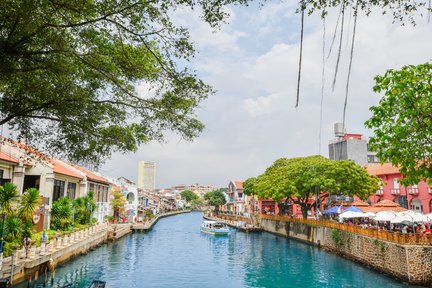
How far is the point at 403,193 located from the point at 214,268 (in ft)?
96.3

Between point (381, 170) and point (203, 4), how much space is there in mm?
48613

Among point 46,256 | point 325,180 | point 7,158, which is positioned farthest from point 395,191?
point 7,158

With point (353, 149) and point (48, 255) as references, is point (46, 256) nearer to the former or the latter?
point (48, 255)

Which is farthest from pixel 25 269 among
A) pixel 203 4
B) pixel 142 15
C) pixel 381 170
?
pixel 381 170

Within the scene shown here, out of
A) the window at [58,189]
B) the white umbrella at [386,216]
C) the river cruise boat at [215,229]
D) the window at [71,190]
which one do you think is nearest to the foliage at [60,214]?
the window at [58,189]

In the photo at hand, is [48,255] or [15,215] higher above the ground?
[15,215]

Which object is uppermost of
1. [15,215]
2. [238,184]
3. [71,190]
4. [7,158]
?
[238,184]

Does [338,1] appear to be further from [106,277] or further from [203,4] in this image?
[106,277]

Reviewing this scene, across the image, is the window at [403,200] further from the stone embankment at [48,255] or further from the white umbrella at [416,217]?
the stone embankment at [48,255]

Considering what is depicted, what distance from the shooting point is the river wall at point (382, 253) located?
20906 mm

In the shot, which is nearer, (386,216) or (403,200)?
(386,216)

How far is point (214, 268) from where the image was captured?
96.3ft

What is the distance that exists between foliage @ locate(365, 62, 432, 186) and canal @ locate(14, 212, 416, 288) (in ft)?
45.5

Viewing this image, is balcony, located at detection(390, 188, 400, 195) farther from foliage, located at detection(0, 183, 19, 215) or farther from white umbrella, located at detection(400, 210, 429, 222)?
foliage, located at detection(0, 183, 19, 215)
